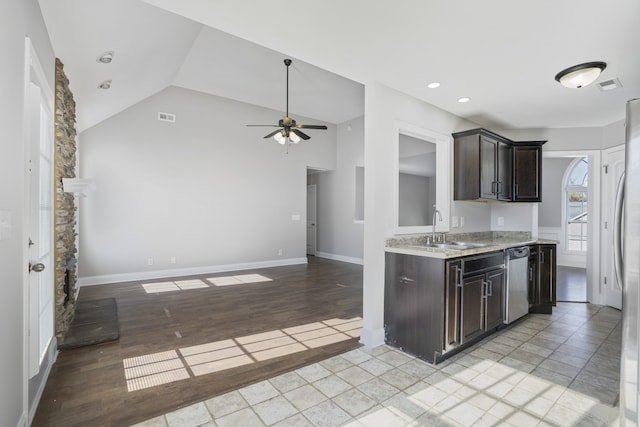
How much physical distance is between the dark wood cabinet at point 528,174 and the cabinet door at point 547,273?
0.69 m

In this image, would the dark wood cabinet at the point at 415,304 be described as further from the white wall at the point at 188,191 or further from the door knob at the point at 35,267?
the white wall at the point at 188,191

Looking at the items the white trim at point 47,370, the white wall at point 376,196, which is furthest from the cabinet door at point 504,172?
the white trim at point 47,370

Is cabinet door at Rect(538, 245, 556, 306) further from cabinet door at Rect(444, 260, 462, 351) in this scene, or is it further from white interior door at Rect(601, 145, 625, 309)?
cabinet door at Rect(444, 260, 462, 351)

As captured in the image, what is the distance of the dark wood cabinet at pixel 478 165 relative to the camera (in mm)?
3592

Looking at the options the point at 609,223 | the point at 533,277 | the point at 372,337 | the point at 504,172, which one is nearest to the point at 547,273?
the point at 533,277

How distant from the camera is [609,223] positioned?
14.2 ft

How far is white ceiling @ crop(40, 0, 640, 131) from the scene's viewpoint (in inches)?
75.7

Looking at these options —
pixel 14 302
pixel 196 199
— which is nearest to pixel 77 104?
pixel 196 199

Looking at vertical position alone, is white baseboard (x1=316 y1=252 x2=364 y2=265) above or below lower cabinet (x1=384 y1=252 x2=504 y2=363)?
below

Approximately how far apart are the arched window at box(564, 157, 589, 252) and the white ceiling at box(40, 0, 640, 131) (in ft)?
13.5

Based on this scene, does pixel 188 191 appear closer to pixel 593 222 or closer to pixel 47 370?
pixel 47 370

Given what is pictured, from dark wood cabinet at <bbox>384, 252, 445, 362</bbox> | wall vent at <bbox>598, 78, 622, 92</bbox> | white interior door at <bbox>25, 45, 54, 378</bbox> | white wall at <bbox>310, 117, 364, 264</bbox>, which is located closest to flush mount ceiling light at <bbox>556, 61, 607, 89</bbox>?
wall vent at <bbox>598, 78, 622, 92</bbox>

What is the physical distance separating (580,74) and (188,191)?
588 centimetres

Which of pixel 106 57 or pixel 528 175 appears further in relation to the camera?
pixel 528 175
